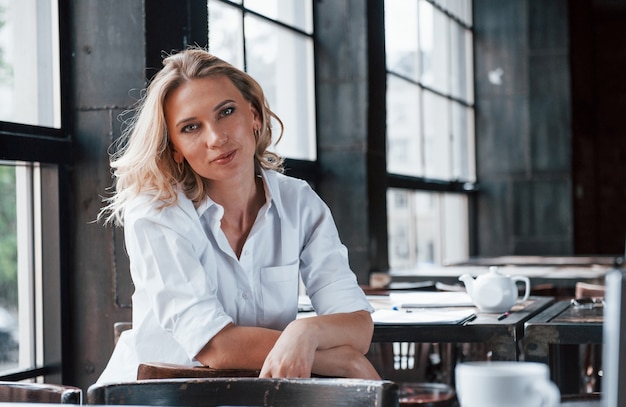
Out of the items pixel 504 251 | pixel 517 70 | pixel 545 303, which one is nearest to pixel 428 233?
pixel 504 251

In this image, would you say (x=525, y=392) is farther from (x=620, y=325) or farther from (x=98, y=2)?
(x=98, y=2)

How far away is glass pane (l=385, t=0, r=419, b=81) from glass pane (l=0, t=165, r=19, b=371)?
420 cm

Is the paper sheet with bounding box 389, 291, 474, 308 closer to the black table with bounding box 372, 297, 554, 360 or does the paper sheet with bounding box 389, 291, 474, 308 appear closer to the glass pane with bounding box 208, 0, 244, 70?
the black table with bounding box 372, 297, 554, 360

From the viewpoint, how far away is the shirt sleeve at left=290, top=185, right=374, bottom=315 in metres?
2.30

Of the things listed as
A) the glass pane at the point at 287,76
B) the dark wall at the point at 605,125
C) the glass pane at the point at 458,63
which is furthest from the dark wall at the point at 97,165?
the dark wall at the point at 605,125

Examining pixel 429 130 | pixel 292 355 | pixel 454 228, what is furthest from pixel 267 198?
pixel 454 228

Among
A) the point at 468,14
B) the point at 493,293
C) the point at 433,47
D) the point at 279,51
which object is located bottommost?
the point at 493,293

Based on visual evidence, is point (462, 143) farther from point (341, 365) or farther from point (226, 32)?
point (341, 365)

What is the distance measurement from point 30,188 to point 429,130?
17.9 ft

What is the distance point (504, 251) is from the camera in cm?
973

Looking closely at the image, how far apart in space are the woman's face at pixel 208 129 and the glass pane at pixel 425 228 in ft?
15.4

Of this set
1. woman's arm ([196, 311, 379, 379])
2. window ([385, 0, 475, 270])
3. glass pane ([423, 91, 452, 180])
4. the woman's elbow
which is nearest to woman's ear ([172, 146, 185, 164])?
woman's arm ([196, 311, 379, 379])

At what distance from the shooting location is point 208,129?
2.20m

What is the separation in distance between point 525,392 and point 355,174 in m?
4.98
